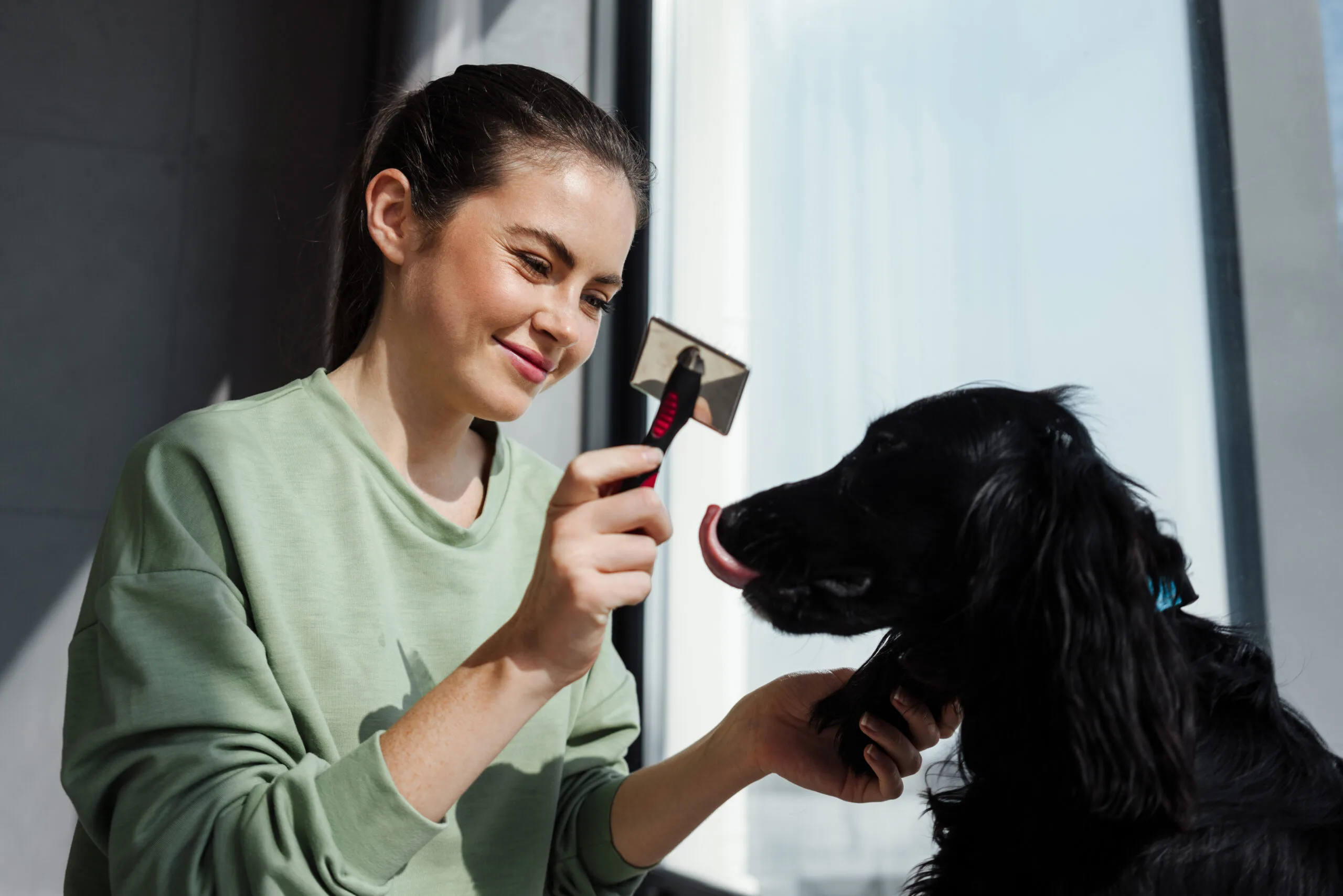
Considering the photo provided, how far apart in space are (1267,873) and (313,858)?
625 millimetres

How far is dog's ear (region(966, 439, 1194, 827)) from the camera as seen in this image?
64cm

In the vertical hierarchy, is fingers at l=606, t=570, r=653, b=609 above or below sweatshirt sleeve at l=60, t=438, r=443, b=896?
above

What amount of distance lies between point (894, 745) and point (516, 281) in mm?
527

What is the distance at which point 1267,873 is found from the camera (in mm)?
638

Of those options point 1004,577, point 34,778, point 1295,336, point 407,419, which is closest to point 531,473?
point 407,419

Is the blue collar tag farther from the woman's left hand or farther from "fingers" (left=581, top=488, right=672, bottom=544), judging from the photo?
"fingers" (left=581, top=488, right=672, bottom=544)

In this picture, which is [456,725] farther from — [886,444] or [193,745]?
[886,444]

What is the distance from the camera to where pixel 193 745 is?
31.4 inches

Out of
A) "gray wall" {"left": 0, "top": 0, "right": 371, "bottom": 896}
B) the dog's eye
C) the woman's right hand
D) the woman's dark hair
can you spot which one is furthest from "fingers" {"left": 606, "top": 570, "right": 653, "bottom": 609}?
"gray wall" {"left": 0, "top": 0, "right": 371, "bottom": 896}

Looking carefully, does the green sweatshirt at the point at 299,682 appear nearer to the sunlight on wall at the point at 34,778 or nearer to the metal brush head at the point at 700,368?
the metal brush head at the point at 700,368

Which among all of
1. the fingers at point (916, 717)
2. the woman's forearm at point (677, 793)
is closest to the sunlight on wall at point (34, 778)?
the woman's forearm at point (677, 793)

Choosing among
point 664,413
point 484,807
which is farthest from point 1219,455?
point 484,807

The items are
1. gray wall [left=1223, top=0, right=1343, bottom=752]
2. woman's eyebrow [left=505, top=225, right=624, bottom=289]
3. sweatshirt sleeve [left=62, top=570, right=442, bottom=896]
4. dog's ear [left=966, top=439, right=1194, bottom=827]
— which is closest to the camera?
dog's ear [left=966, top=439, right=1194, bottom=827]

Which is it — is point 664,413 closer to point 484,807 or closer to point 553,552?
point 553,552
